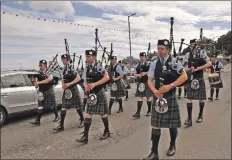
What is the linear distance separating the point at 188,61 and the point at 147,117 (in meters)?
1.92

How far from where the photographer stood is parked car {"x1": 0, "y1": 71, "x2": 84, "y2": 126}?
7.24m

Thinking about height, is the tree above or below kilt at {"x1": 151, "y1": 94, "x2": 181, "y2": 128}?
above

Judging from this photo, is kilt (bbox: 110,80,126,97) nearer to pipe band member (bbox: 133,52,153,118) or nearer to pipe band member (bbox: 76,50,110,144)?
pipe band member (bbox: 133,52,153,118)

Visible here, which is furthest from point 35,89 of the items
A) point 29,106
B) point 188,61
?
point 188,61

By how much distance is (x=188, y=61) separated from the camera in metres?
6.75

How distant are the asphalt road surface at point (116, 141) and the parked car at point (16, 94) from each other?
39 cm

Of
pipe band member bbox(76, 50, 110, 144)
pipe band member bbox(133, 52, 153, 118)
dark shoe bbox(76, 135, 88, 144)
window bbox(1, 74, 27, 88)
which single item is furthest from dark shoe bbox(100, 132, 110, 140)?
window bbox(1, 74, 27, 88)

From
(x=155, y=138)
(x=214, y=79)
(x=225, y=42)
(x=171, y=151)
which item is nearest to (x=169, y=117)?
(x=155, y=138)

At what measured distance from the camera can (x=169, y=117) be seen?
4.37m

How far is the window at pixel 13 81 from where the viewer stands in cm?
741

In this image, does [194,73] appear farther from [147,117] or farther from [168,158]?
[168,158]

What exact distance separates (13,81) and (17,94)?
38cm

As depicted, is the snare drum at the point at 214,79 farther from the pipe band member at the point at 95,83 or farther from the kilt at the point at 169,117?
the kilt at the point at 169,117

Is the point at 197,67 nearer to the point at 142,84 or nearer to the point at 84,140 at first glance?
the point at 142,84
